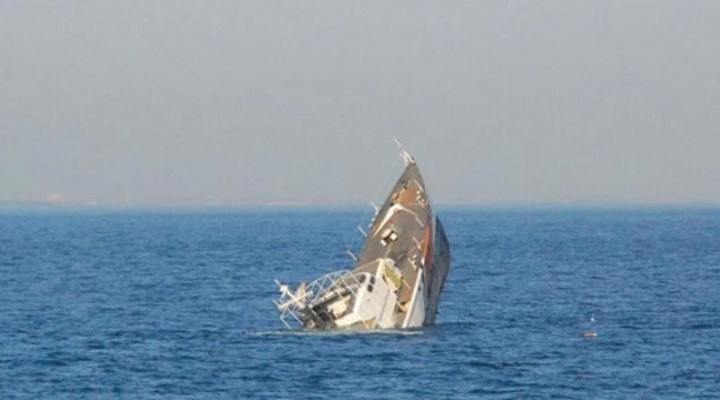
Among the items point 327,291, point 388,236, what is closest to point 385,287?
point 327,291

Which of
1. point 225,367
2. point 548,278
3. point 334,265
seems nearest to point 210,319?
point 225,367

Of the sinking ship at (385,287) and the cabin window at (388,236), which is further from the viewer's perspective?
the cabin window at (388,236)

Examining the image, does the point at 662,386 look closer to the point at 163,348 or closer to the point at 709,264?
the point at 163,348

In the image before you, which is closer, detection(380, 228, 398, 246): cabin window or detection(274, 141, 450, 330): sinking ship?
detection(274, 141, 450, 330): sinking ship

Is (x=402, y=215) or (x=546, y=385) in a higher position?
(x=402, y=215)

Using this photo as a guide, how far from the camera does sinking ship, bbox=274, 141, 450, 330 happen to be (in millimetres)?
78500

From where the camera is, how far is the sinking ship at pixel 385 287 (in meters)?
78.5

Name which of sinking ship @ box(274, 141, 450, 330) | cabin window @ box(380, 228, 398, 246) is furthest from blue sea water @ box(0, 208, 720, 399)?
cabin window @ box(380, 228, 398, 246)

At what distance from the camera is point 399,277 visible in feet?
264

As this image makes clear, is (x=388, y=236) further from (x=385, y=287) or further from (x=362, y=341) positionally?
(x=362, y=341)

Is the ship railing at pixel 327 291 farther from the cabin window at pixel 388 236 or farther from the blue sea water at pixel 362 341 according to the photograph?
the cabin window at pixel 388 236

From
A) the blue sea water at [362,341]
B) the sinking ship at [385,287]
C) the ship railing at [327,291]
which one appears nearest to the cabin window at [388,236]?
the sinking ship at [385,287]

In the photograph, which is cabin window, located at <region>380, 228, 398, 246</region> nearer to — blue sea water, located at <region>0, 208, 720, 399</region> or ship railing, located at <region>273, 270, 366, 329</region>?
blue sea water, located at <region>0, 208, 720, 399</region>

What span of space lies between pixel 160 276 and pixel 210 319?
4270cm
